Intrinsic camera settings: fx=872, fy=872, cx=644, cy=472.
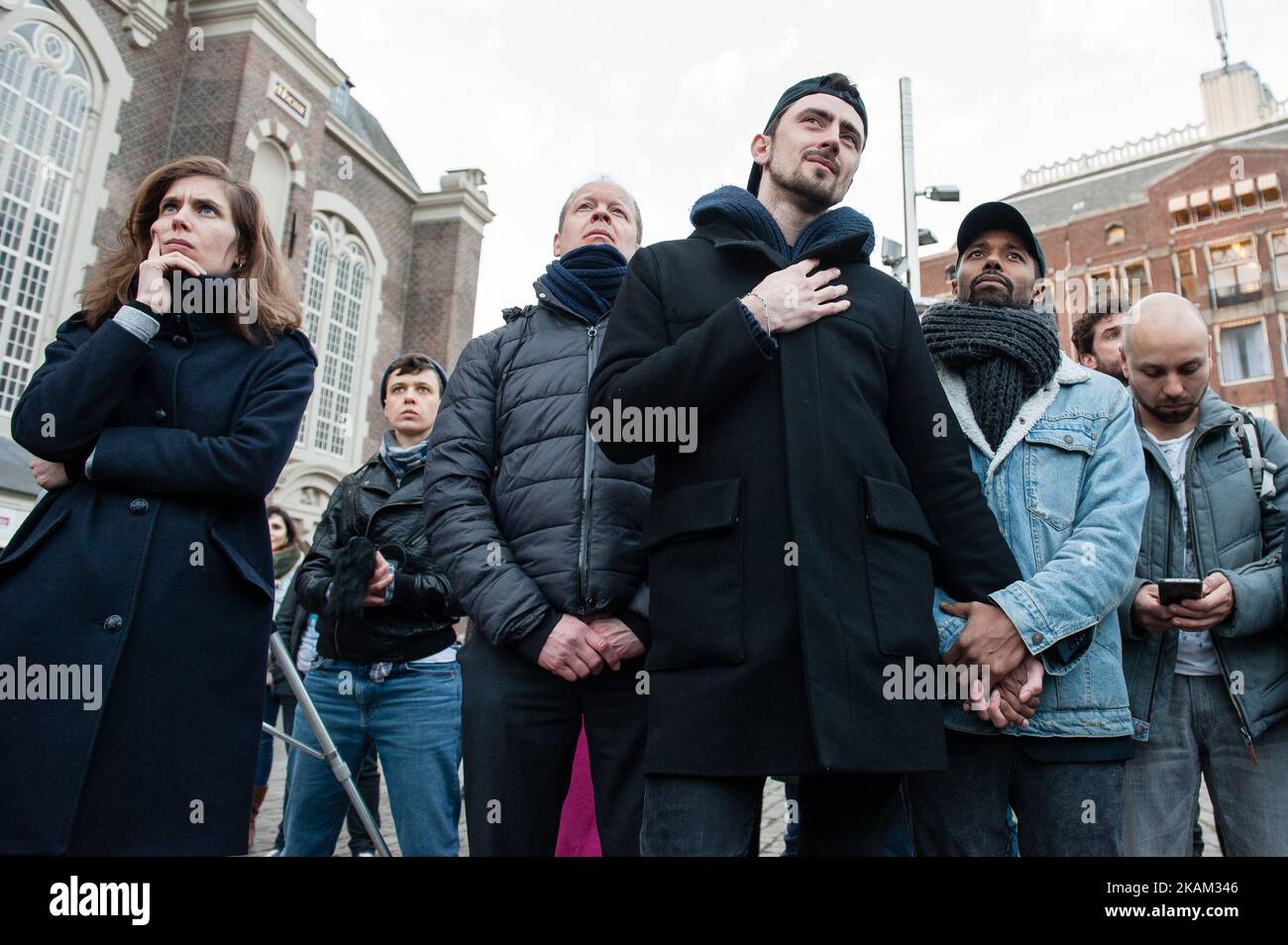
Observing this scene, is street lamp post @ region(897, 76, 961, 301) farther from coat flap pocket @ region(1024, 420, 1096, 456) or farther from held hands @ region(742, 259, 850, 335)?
held hands @ region(742, 259, 850, 335)

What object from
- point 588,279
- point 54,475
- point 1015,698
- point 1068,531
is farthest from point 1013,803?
point 54,475

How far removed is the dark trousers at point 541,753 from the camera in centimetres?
243

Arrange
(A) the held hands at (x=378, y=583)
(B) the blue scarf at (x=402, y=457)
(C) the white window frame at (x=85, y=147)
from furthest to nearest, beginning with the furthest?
(C) the white window frame at (x=85, y=147)
(B) the blue scarf at (x=402, y=457)
(A) the held hands at (x=378, y=583)

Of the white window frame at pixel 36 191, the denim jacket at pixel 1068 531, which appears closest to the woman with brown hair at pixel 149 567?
the denim jacket at pixel 1068 531

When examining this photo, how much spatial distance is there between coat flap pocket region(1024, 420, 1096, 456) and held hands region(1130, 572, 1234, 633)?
1.79ft

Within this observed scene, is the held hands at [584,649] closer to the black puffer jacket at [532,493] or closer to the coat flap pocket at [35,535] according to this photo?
the black puffer jacket at [532,493]

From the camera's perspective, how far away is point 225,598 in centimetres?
239

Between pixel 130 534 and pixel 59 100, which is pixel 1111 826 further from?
pixel 59 100

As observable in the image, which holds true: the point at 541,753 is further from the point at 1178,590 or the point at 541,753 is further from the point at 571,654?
the point at 1178,590

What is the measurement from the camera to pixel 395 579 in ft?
12.3

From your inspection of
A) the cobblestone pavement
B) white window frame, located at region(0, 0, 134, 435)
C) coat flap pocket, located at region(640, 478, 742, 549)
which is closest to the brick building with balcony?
the cobblestone pavement

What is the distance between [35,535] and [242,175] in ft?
63.1
